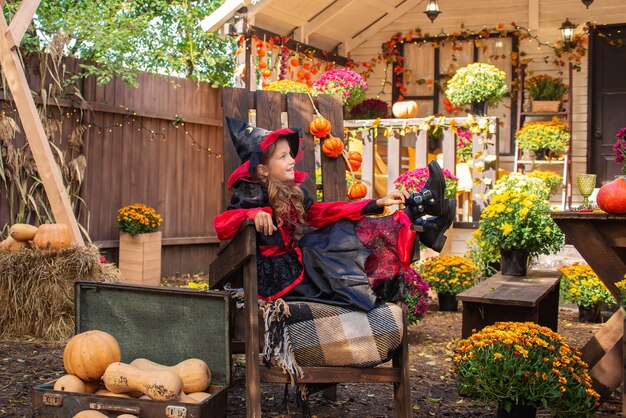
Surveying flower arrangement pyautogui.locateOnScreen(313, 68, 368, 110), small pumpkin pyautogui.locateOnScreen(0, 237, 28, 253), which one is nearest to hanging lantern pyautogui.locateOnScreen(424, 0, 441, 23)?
flower arrangement pyautogui.locateOnScreen(313, 68, 368, 110)

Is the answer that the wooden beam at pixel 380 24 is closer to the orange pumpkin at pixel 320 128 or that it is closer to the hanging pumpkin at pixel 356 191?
the hanging pumpkin at pixel 356 191

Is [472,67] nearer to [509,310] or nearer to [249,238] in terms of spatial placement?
[509,310]

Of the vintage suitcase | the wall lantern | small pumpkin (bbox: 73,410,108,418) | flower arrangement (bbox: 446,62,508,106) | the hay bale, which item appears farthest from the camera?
the wall lantern

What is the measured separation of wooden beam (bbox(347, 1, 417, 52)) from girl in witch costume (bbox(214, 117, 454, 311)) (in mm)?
7199

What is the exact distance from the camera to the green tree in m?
8.16

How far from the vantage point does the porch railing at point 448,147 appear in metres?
7.03

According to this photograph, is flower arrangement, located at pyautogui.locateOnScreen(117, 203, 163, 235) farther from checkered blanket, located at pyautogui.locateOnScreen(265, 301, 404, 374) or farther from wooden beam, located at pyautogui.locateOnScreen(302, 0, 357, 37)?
checkered blanket, located at pyautogui.locateOnScreen(265, 301, 404, 374)

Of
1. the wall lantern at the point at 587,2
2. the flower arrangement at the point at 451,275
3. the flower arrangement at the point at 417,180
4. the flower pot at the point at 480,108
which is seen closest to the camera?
the flower arrangement at the point at 451,275

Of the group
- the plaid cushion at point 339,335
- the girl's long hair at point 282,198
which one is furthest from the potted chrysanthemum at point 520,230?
the plaid cushion at point 339,335

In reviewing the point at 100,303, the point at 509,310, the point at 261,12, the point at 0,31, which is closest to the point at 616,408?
the point at 509,310

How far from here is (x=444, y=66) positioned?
9984 millimetres

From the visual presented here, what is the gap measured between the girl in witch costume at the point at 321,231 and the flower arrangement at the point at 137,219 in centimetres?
366

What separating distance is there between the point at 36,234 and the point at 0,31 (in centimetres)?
137

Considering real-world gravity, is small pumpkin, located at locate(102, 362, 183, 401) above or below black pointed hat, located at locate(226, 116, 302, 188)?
below
